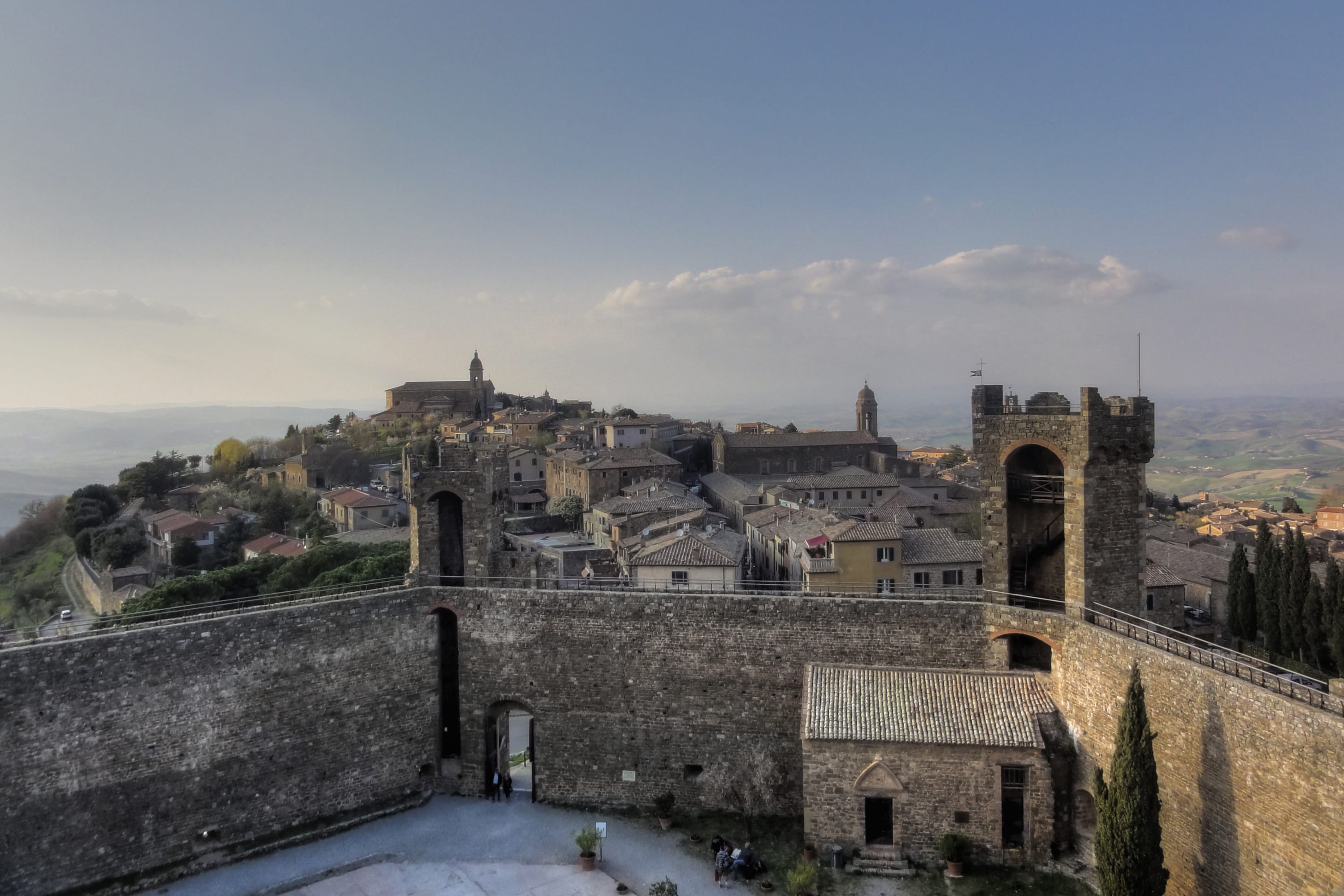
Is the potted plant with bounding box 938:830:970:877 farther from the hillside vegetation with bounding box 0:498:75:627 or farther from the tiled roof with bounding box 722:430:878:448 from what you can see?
the tiled roof with bounding box 722:430:878:448

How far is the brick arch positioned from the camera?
650 inches

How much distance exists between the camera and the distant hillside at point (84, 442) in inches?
3762

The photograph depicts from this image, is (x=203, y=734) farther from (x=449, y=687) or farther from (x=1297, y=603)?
(x=1297, y=603)

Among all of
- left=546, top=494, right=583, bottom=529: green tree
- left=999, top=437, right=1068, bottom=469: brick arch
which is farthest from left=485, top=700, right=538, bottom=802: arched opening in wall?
left=546, top=494, right=583, bottom=529: green tree

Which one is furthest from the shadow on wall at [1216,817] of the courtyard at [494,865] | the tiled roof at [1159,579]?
the tiled roof at [1159,579]

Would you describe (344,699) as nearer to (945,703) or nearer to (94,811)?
(94,811)

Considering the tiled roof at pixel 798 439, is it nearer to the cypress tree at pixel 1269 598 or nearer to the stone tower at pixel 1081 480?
the cypress tree at pixel 1269 598

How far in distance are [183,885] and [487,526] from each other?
9.57m

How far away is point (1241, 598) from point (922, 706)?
27994 millimetres

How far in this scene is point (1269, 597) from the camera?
34188mm

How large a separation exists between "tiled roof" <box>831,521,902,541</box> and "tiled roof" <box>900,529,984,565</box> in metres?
0.57

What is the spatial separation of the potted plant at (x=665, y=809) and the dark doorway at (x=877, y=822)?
4.37 m

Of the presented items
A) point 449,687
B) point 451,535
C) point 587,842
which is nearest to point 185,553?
point 451,535

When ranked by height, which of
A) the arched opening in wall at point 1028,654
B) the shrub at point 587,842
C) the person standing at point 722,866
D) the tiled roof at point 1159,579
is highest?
the arched opening in wall at point 1028,654
